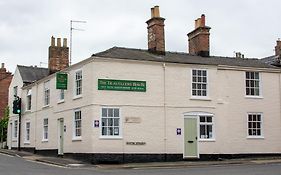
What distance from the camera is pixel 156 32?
30.4 meters

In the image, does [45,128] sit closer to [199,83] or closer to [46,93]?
[46,93]

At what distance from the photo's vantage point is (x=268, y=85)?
102 ft

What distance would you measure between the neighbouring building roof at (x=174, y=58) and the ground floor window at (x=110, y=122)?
311 cm

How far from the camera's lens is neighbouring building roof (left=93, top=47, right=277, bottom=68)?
27.9 meters

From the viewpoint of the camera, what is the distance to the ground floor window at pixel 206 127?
28641 mm

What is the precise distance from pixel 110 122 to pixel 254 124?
9696 millimetres

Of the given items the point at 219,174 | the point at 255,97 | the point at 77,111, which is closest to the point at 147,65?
the point at 77,111

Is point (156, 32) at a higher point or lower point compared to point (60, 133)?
higher

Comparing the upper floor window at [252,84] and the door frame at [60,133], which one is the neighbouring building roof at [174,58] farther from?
the door frame at [60,133]

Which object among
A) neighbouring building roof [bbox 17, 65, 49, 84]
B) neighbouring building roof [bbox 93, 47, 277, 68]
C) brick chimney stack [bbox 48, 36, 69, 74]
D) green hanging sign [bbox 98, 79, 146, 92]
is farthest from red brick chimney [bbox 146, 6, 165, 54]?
neighbouring building roof [bbox 17, 65, 49, 84]

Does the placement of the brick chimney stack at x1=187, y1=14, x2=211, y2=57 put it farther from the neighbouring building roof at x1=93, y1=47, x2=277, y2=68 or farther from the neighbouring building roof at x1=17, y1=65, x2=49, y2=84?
the neighbouring building roof at x1=17, y1=65, x2=49, y2=84

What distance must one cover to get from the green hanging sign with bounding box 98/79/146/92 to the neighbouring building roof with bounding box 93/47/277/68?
140cm

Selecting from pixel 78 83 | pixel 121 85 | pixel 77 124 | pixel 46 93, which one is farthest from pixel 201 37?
pixel 46 93

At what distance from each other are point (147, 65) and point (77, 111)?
4.95 meters
